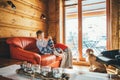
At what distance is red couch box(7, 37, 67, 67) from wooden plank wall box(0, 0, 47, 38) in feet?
1.42

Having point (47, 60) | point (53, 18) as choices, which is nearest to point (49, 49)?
point (47, 60)

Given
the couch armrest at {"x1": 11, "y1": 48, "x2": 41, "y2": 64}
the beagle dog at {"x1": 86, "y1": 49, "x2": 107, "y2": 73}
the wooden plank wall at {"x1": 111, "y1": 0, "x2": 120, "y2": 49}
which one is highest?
the wooden plank wall at {"x1": 111, "y1": 0, "x2": 120, "y2": 49}

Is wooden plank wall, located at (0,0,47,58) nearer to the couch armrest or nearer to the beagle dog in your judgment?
the couch armrest

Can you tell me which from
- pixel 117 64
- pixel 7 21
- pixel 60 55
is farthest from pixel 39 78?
pixel 7 21

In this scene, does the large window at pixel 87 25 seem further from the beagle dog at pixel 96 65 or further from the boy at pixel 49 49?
the beagle dog at pixel 96 65

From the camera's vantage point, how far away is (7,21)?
10.7 ft

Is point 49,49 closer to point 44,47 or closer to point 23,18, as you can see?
point 44,47

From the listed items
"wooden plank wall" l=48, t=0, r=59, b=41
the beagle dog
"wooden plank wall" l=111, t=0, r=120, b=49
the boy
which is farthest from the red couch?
"wooden plank wall" l=111, t=0, r=120, b=49

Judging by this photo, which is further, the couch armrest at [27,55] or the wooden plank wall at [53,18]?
the wooden plank wall at [53,18]

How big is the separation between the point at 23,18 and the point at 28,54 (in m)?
1.53

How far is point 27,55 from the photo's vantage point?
2.63 meters

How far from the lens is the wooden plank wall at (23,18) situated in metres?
3.22

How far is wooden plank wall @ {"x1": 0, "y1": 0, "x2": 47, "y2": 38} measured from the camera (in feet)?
10.6

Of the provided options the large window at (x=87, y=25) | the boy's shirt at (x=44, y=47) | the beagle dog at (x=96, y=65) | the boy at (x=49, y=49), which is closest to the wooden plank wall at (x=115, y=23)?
the large window at (x=87, y=25)
